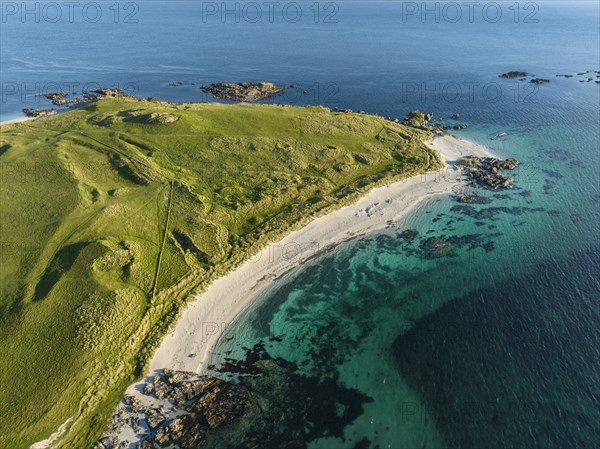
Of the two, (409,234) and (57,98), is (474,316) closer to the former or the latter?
(409,234)

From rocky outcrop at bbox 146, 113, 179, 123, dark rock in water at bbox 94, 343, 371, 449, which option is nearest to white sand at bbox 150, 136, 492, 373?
dark rock in water at bbox 94, 343, 371, 449

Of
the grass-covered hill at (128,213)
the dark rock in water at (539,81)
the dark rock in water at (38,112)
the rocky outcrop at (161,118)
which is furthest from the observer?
the dark rock in water at (539,81)

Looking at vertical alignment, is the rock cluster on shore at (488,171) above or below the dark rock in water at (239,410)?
above

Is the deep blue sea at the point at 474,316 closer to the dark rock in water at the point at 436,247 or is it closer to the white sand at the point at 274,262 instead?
the dark rock in water at the point at 436,247

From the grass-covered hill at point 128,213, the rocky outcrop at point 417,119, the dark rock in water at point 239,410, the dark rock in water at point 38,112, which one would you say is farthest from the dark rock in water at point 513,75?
Result: the dark rock in water at point 38,112

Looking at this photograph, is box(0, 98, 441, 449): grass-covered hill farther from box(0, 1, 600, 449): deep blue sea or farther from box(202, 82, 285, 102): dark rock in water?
box(202, 82, 285, 102): dark rock in water

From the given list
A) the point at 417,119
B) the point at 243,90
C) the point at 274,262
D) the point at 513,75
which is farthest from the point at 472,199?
the point at 513,75

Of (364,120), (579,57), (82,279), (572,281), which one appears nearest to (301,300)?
(82,279)
